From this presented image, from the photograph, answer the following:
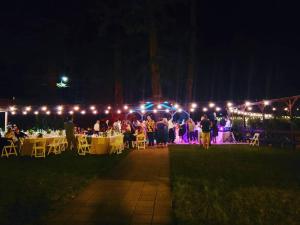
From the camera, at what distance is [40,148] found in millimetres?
14203

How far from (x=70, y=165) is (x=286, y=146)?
10.3m

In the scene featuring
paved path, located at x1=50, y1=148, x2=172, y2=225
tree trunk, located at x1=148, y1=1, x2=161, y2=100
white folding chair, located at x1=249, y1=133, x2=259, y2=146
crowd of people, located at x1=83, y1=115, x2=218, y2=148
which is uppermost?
tree trunk, located at x1=148, y1=1, x2=161, y2=100

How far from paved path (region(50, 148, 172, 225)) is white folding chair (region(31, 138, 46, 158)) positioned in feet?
15.3

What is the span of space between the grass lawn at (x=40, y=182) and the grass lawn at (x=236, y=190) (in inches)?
85.3

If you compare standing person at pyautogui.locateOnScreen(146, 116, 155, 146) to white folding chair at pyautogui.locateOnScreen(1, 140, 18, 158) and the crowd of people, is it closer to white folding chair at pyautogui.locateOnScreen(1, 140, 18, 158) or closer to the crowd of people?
the crowd of people

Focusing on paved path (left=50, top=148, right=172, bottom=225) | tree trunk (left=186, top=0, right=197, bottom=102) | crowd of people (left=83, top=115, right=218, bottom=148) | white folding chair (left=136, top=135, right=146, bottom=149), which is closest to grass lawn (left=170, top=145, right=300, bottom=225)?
paved path (left=50, top=148, right=172, bottom=225)

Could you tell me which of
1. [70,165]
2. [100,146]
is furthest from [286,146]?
[70,165]

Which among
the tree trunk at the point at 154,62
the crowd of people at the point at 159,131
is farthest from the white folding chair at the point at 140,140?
the tree trunk at the point at 154,62

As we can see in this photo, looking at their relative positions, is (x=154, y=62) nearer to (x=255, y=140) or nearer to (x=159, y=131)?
(x=159, y=131)

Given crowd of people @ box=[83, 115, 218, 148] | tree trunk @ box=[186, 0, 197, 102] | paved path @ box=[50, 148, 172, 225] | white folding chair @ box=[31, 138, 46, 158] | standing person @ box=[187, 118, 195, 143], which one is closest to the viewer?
paved path @ box=[50, 148, 172, 225]

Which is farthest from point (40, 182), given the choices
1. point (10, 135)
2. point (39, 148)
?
point (10, 135)

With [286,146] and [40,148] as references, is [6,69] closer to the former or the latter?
[40,148]

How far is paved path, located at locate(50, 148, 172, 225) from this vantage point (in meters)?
5.66

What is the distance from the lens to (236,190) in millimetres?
7906
